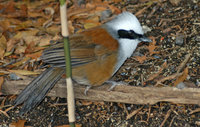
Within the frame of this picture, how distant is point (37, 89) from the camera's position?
363cm

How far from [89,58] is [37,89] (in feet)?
2.35

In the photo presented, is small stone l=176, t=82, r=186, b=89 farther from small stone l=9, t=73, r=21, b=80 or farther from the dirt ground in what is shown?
small stone l=9, t=73, r=21, b=80

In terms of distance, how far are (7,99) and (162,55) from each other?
2135mm

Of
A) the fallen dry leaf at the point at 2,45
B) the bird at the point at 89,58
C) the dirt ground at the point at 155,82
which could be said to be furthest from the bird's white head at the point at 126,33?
the fallen dry leaf at the point at 2,45

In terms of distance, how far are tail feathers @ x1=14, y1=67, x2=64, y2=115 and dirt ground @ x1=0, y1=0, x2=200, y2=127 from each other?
216mm

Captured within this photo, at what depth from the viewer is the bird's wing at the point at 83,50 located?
11.7ft

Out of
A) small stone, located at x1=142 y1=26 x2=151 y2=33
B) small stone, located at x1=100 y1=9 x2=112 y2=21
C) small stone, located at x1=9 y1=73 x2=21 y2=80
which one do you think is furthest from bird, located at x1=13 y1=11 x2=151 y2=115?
small stone, located at x1=100 y1=9 x2=112 y2=21

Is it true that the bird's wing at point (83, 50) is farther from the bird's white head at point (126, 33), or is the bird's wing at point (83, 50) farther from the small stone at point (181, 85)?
the small stone at point (181, 85)

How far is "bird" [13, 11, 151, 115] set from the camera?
11.8ft

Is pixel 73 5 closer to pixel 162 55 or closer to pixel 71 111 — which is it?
pixel 162 55

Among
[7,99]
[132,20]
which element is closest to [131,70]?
[132,20]

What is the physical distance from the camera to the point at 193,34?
4.29 m

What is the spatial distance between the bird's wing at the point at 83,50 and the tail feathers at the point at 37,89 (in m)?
0.15

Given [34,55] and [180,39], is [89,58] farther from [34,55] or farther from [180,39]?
[180,39]
